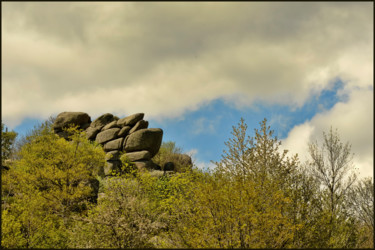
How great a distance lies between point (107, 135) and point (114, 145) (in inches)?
→ 104

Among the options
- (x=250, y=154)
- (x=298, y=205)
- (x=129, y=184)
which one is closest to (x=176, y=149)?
(x=129, y=184)

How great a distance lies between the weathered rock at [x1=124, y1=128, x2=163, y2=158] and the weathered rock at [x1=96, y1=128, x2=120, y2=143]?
10.1ft

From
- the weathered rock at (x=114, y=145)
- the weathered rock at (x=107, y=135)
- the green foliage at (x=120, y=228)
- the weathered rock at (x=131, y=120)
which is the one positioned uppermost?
the weathered rock at (x=131, y=120)

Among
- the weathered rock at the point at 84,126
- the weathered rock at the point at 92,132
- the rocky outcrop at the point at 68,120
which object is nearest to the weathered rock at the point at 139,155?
the weathered rock at the point at 92,132

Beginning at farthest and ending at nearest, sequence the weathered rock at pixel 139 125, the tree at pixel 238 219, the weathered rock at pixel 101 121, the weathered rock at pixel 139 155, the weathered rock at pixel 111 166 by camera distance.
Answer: the weathered rock at pixel 101 121 < the weathered rock at pixel 139 125 < the weathered rock at pixel 139 155 < the weathered rock at pixel 111 166 < the tree at pixel 238 219

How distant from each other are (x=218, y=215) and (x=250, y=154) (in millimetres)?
6762

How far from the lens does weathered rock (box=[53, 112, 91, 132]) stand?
5453 cm

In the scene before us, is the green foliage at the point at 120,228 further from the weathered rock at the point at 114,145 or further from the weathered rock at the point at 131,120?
the weathered rock at the point at 131,120

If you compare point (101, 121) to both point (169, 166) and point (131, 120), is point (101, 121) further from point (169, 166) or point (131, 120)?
point (169, 166)

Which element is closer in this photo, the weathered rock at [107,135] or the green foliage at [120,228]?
the green foliage at [120,228]

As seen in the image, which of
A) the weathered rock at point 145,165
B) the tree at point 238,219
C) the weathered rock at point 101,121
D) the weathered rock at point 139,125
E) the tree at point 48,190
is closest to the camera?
the tree at point 238,219

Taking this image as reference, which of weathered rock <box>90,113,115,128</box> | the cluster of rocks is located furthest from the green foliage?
weathered rock <box>90,113,115,128</box>

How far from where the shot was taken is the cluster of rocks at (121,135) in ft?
154

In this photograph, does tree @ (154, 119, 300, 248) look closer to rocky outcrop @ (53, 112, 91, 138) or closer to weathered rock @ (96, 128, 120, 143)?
weathered rock @ (96, 128, 120, 143)
